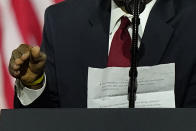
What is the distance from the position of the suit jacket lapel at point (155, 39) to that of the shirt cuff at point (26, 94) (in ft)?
0.92

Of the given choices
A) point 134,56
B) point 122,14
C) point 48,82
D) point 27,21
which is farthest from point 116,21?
point 27,21

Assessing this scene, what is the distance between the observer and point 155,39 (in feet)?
3.56

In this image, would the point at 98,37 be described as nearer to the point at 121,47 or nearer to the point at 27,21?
the point at 121,47

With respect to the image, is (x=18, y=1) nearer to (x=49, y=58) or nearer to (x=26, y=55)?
(x=49, y=58)

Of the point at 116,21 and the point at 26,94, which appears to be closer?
the point at 26,94

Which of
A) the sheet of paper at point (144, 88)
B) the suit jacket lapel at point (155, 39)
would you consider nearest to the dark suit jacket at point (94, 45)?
the suit jacket lapel at point (155, 39)

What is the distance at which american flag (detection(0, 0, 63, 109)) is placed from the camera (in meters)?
1.47

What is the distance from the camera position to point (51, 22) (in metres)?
1.23

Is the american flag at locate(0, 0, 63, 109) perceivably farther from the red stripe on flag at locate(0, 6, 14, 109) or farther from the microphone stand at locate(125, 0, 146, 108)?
the microphone stand at locate(125, 0, 146, 108)

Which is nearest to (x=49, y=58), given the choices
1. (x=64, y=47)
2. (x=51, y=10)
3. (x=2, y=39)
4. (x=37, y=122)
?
(x=64, y=47)

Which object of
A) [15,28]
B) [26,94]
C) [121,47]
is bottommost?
[26,94]

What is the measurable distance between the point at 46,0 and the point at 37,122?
978 mm

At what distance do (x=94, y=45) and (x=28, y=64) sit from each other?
0.40 meters

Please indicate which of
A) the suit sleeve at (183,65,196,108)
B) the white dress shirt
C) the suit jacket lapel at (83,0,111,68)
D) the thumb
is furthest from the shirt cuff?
the suit sleeve at (183,65,196,108)
